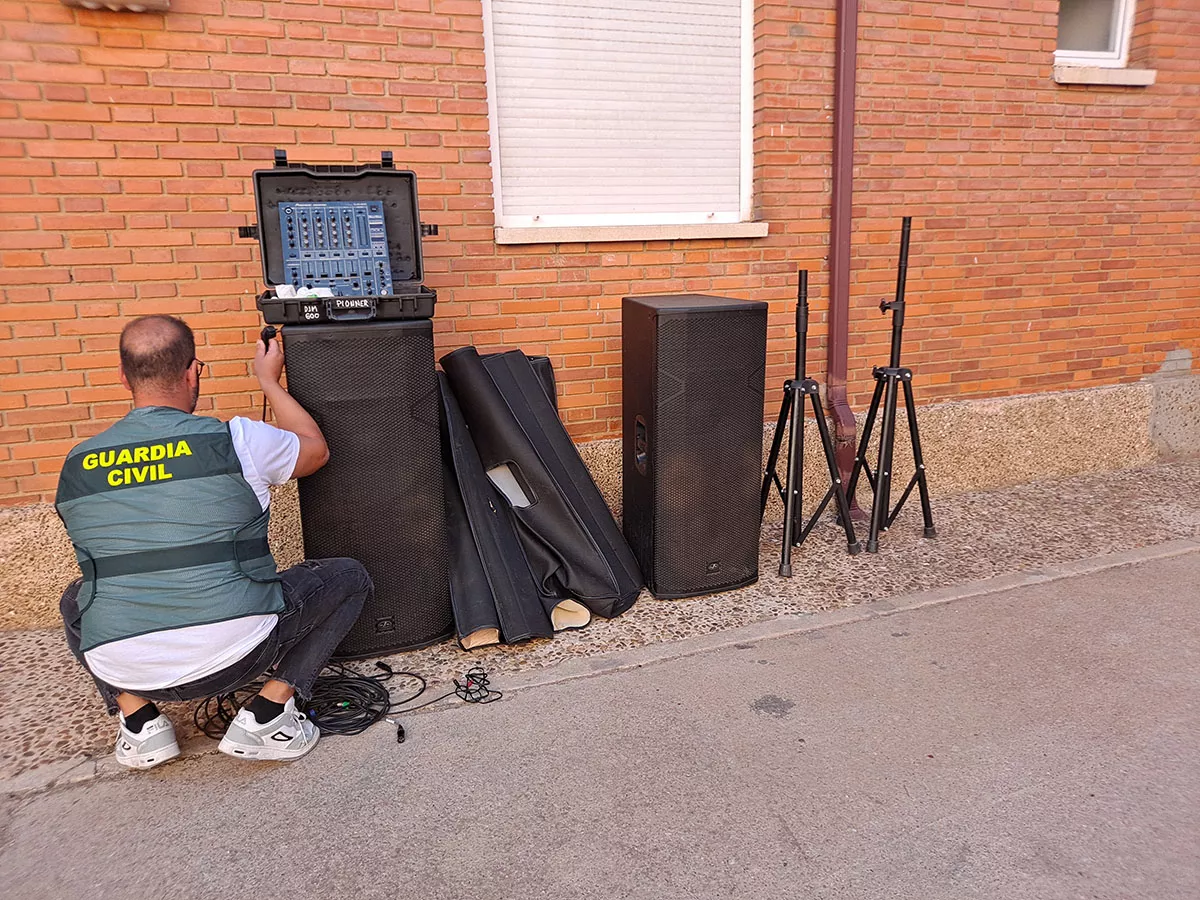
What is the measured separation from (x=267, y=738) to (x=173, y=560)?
779mm

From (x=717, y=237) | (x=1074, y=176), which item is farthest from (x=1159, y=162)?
(x=717, y=237)

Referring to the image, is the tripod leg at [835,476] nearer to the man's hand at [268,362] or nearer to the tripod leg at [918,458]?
the tripod leg at [918,458]

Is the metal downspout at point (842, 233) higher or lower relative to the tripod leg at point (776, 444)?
higher

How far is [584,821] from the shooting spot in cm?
265

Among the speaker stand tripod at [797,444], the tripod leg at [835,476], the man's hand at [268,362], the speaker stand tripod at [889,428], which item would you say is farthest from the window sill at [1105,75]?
the man's hand at [268,362]

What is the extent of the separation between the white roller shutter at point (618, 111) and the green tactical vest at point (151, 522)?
260 centimetres

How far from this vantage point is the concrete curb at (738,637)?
2.95m

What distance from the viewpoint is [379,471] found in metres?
3.49

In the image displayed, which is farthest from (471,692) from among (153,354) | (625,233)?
(625,233)

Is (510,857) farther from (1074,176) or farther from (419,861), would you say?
(1074,176)

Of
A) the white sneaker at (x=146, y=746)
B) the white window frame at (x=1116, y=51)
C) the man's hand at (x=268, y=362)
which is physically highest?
the white window frame at (x=1116, y=51)

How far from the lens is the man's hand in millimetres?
3164

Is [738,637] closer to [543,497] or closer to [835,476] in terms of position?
[543,497]

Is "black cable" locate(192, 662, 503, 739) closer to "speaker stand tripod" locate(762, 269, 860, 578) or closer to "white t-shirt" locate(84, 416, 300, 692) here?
"white t-shirt" locate(84, 416, 300, 692)
